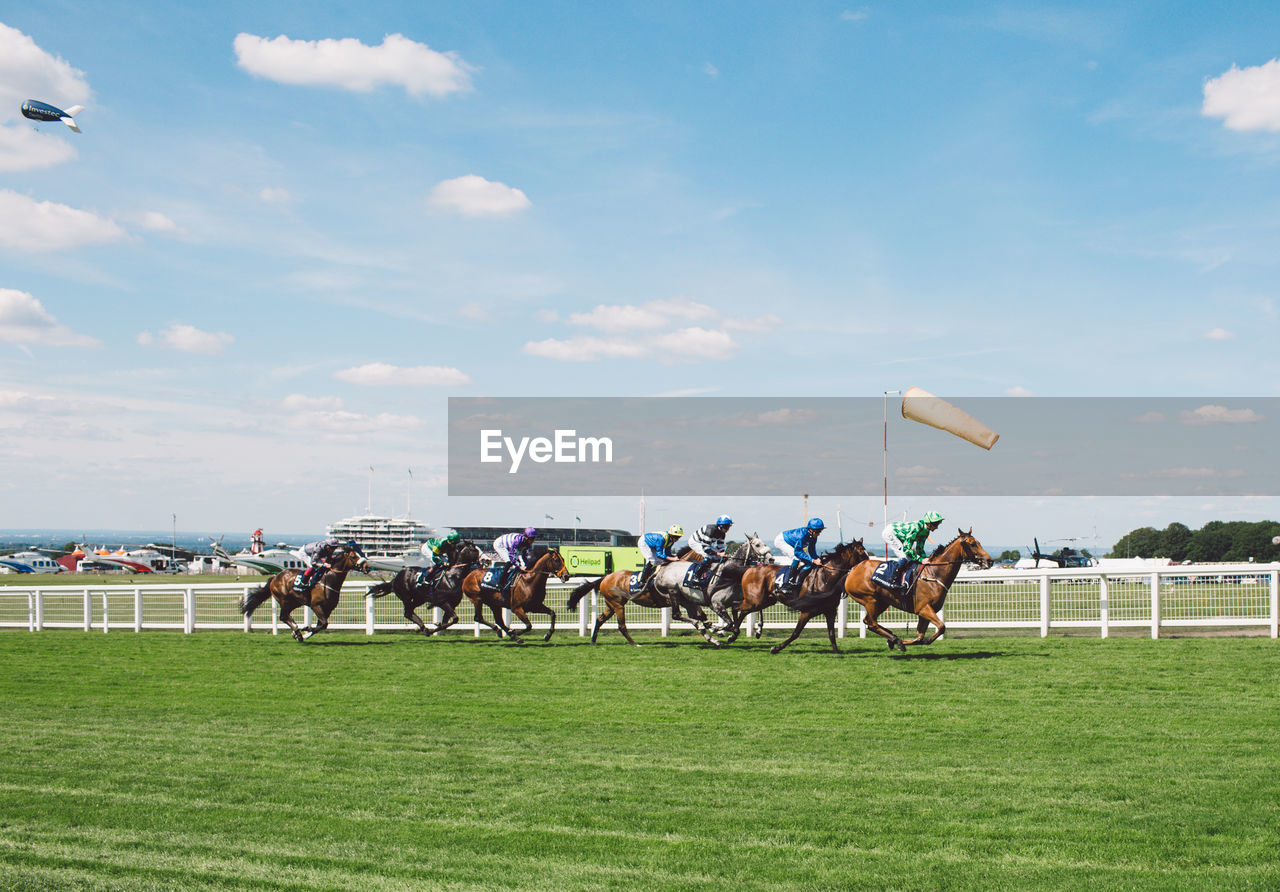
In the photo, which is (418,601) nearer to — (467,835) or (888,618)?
(888,618)

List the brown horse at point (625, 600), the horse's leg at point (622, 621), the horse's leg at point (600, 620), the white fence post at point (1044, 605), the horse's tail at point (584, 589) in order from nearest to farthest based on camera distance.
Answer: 1. the white fence post at point (1044, 605)
2. the brown horse at point (625, 600)
3. the horse's leg at point (622, 621)
4. the horse's leg at point (600, 620)
5. the horse's tail at point (584, 589)

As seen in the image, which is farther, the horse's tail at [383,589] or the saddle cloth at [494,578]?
the horse's tail at [383,589]

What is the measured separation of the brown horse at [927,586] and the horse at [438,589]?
720 cm

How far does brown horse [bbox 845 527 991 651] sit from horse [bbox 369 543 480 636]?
7.20 metres

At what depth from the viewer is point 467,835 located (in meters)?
5.35

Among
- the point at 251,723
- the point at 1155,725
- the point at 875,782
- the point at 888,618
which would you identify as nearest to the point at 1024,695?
the point at 1155,725

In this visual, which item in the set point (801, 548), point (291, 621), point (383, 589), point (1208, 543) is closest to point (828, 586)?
point (801, 548)

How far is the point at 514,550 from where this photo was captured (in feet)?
57.0

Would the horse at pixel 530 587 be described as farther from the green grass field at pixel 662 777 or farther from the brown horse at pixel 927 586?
the brown horse at pixel 927 586

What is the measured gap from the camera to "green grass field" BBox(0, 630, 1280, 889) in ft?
15.7

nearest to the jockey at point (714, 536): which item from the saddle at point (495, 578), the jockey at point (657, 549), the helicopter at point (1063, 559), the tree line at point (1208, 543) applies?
the jockey at point (657, 549)

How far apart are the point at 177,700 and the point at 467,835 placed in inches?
256

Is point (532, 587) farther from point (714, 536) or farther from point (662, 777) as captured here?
point (662, 777)

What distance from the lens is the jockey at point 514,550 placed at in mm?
16859
